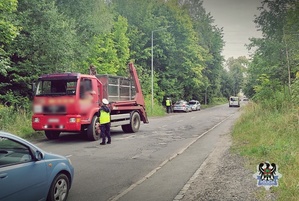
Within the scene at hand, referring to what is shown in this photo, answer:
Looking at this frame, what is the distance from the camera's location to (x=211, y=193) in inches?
216

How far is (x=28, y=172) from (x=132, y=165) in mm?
4179

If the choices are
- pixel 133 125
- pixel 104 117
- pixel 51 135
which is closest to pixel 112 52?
pixel 133 125

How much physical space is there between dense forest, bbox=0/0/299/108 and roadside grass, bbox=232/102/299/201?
2931 mm

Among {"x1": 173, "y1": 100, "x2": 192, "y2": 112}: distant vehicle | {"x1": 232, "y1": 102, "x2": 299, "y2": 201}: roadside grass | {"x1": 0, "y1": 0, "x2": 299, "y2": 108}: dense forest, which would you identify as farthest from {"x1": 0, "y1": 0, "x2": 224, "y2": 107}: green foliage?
{"x1": 232, "y1": 102, "x2": 299, "y2": 201}: roadside grass

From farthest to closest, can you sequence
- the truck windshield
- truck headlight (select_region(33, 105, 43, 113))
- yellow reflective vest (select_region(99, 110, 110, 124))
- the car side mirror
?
1. truck headlight (select_region(33, 105, 43, 113))
2. the truck windshield
3. yellow reflective vest (select_region(99, 110, 110, 124))
4. the car side mirror

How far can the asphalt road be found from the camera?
5785 mm

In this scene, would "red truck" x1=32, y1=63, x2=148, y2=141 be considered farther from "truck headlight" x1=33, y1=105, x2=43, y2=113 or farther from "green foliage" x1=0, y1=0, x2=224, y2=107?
"green foliage" x1=0, y1=0, x2=224, y2=107

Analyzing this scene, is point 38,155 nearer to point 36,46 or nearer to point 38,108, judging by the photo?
point 38,108

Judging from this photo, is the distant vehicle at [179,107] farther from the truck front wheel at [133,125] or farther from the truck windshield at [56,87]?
the truck windshield at [56,87]

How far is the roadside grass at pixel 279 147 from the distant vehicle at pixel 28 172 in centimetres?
349

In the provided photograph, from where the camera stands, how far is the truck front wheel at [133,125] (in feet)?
50.6

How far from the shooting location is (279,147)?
839 centimetres

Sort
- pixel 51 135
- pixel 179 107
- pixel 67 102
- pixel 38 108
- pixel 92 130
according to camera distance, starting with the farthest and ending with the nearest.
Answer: pixel 179 107 < pixel 51 135 < pixel 92 130 < pixel 38 108 < pixel 67 102

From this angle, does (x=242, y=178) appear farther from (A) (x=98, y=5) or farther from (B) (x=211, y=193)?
(A) (x=98, y=5)
